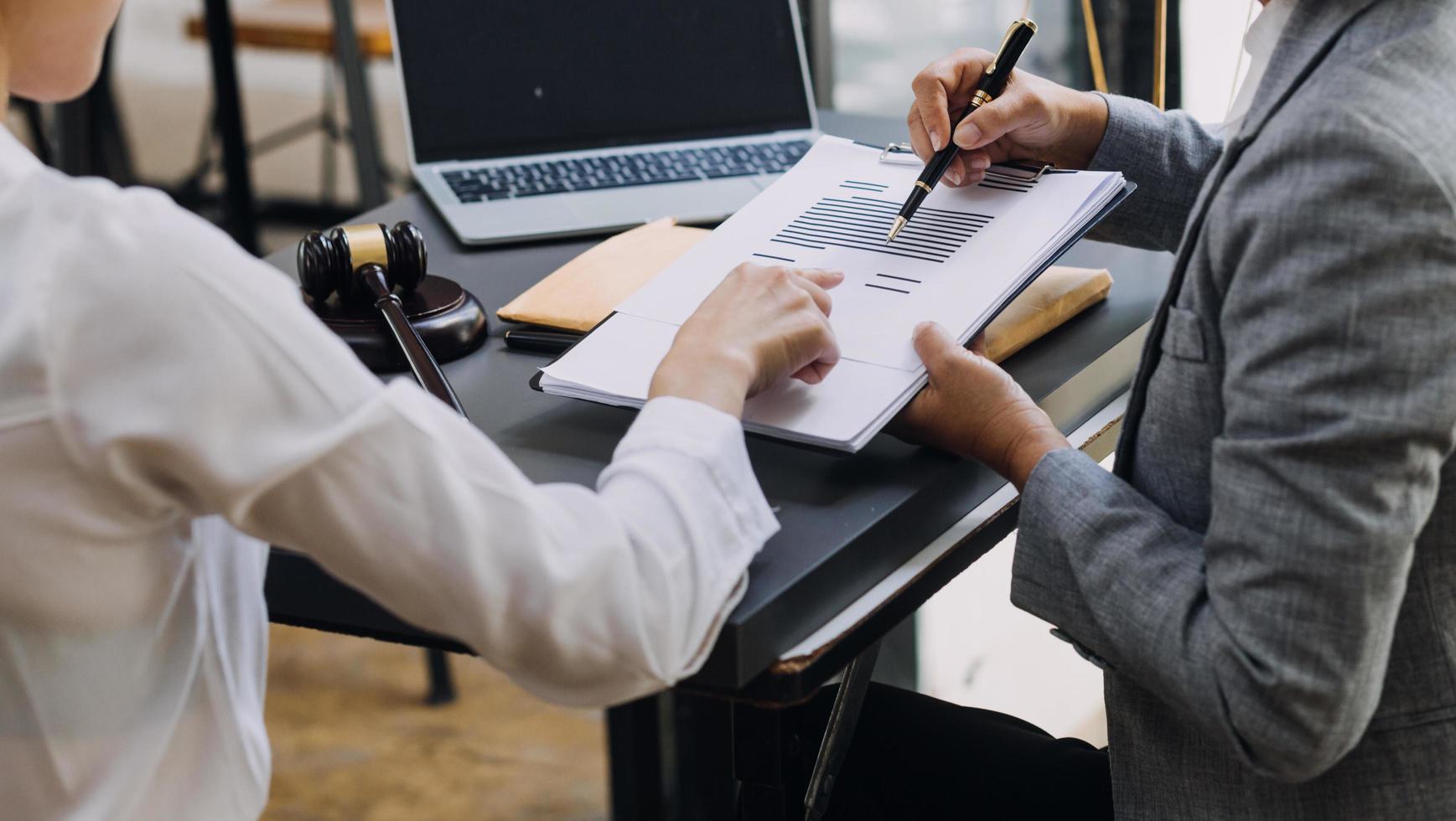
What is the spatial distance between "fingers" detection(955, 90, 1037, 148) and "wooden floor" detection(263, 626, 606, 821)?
1249 millimetres

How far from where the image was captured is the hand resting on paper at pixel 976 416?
2.74 feet

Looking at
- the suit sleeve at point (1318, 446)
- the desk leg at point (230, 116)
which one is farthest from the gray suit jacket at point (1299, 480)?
the desk leg at point (230, 116)

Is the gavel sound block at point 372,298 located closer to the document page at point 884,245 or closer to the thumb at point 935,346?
the document page at point 884,245

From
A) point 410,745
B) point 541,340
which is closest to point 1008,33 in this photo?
point 541,340

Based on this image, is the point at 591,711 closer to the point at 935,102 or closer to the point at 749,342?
the point at 935,102

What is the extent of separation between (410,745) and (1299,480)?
1.70 m

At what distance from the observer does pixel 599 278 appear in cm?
106

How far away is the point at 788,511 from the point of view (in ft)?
2.60

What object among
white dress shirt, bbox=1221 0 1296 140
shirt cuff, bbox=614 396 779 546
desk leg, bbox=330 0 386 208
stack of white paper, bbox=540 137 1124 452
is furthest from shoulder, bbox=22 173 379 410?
desk leg, bbox=330 0 386 208

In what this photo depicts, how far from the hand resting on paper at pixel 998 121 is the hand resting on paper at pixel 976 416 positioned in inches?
8.8

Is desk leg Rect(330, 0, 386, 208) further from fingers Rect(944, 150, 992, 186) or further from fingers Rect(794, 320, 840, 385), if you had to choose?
fingers Rect(794, 320, 840, 385)

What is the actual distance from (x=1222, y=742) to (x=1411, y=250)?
0.25m

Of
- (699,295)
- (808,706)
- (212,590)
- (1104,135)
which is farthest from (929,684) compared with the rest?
(212,590)

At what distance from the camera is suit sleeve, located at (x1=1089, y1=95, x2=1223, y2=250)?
1.11 meters
